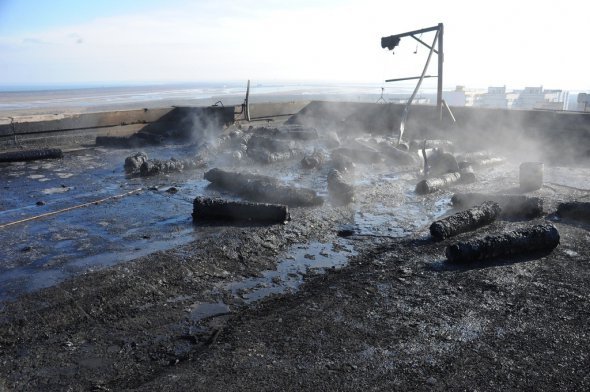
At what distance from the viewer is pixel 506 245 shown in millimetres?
5586

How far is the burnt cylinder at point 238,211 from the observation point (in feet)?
23.1

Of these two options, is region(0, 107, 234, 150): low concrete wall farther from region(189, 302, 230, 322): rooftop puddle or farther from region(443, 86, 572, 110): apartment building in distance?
region(443, 86, 572, 110): apartment building in distance

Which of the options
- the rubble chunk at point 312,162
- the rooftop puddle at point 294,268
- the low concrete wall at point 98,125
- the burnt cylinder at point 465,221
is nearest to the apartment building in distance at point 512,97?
the low concrete wall at point 98,125

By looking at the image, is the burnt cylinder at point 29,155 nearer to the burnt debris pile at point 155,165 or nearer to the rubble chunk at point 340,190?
the burnt debris pile at point 155,165

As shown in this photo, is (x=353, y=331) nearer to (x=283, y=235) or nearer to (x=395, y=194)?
(x=283, y=235)

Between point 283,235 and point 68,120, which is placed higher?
point 68,120

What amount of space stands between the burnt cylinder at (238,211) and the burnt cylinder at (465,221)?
2.53 m

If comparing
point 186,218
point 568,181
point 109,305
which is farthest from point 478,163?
point 109,305

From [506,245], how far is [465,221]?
38.8 inches

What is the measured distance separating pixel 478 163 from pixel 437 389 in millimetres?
9687

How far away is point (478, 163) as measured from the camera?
456 inches

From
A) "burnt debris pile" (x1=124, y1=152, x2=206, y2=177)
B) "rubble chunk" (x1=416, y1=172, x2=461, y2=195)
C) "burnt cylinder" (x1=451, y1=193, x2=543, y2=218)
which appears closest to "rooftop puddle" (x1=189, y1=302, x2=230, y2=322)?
"burnt cylinder" (x1=451, y1=193, x2=543, y2=218)

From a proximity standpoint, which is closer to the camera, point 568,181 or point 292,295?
point 292,295

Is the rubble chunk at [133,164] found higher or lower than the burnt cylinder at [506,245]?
higher
